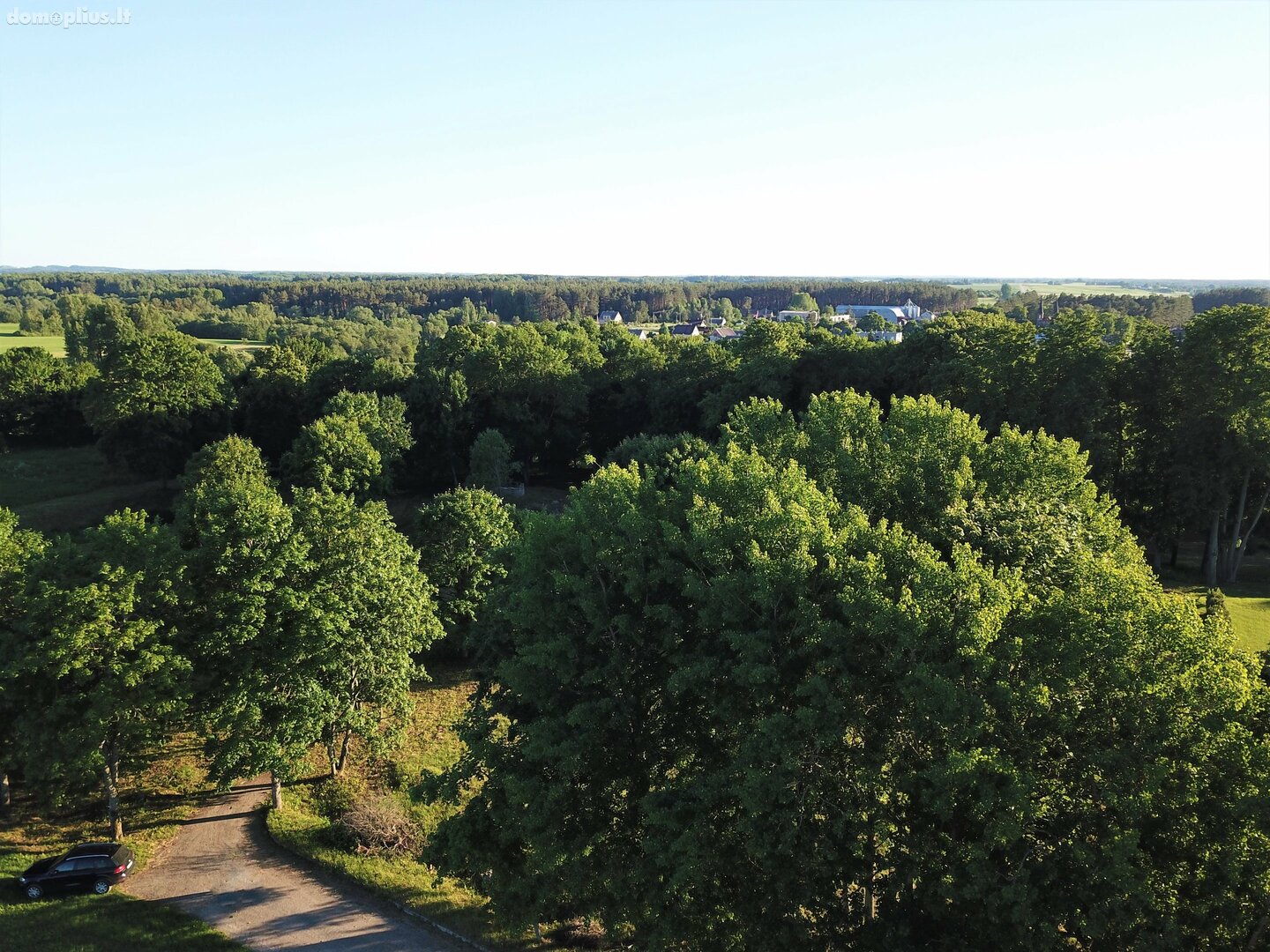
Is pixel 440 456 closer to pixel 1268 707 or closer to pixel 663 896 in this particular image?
pixel 663 896

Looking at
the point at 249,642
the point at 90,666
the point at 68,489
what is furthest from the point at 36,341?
the point at 249,642

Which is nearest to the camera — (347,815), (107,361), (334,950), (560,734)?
(560,734)

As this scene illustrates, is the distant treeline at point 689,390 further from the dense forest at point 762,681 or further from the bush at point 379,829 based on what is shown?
the bush at point 379,829

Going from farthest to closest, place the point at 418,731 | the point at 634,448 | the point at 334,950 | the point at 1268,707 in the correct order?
the point at 634,448 → the point at 418,731 → the point at 334,950 → the point at 1268,707

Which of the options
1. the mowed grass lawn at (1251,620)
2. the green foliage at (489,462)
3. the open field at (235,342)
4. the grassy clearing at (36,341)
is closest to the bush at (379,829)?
the green foliage at (489,462)

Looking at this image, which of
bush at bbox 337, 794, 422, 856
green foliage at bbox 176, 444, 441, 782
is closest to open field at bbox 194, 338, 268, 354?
green foliage at bbox 176, 444, 441, 782

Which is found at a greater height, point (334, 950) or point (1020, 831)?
point (1020, 831)

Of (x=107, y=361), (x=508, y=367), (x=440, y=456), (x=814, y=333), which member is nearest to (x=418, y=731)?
(x=440, y=456)
